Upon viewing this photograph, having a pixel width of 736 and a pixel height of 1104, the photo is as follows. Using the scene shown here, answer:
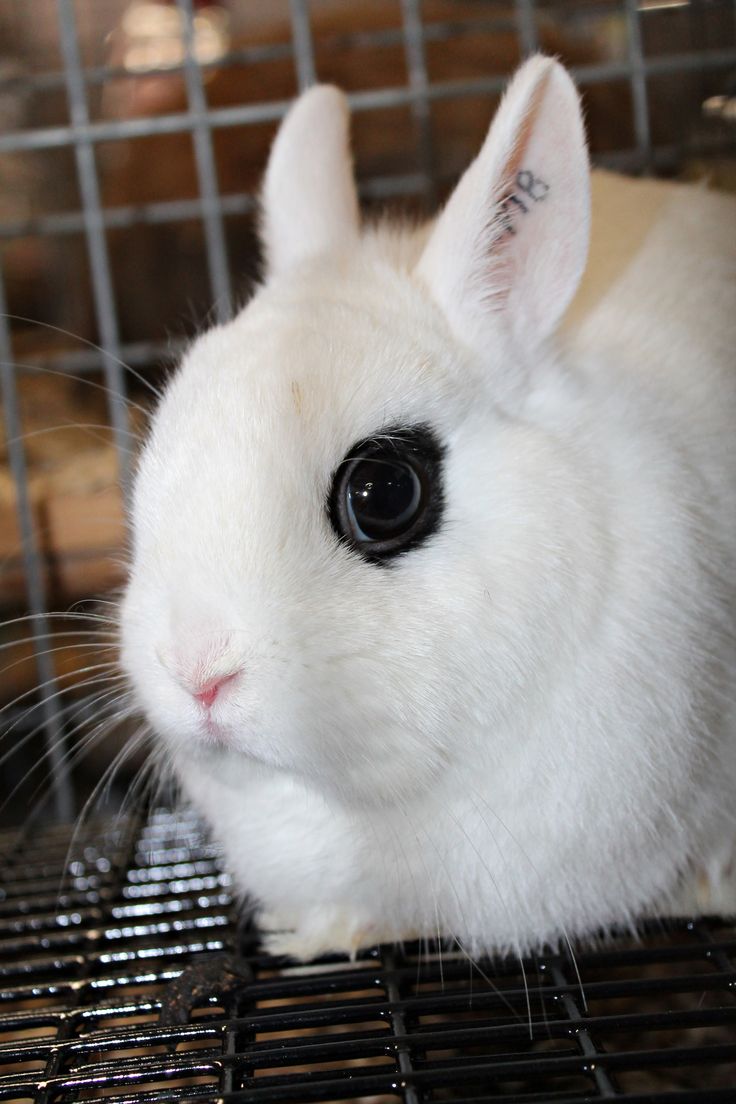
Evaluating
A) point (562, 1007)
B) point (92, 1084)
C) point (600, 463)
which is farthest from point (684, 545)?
point (92, 1084)

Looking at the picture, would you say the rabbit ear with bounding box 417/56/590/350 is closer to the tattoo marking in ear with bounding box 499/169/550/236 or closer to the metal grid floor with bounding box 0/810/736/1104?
the tattoo marking in ear with bounding box 499/169/550/236

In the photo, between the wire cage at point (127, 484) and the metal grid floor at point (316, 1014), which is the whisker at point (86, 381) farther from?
the metal grid floor at point (316, 1014)

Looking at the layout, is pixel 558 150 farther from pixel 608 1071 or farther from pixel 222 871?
pixel 222 871

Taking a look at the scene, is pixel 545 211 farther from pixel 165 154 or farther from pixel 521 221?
pixel 165 154

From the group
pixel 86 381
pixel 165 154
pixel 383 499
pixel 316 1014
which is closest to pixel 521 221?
pixel 383 499

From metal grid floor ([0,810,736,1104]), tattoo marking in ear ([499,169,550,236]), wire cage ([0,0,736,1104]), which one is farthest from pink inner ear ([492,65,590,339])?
metal grid floor ([0,810,736,1104])
